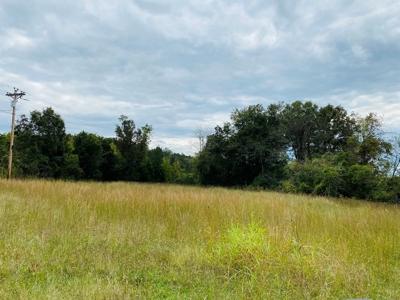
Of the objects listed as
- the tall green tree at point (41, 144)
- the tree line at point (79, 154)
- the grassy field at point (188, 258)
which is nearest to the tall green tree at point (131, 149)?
the tree line at point (79, 154)

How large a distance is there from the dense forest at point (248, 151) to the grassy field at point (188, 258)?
10.2 m

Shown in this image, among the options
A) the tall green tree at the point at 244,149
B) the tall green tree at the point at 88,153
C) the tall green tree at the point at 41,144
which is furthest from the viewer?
the tall green tree at the point at 88,153

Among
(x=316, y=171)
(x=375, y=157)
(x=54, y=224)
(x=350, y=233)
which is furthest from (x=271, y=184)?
(x=54, y=224)

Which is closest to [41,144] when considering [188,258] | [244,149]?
[244,149]

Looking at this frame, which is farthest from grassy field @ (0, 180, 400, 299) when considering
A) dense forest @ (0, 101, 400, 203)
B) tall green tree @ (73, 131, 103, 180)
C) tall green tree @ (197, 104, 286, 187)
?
tall green tree @ (73, 131, 103, 180)

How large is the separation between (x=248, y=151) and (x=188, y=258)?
1910 cm

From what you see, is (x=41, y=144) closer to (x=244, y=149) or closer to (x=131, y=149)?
(x=131, y=149)

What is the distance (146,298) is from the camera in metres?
2.40

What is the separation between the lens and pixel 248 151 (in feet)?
71.6

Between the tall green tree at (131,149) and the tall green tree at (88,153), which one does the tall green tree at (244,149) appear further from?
the tall green tree at (88,153)

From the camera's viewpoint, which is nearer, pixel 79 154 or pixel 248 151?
pixel 248 151

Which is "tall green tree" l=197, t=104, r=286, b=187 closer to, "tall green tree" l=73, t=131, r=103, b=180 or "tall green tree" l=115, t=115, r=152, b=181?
"tall green tree" l=115, t=115, r=152, b=181

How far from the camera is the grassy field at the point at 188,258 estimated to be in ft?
8.40

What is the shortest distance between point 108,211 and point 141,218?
1.04 metres
